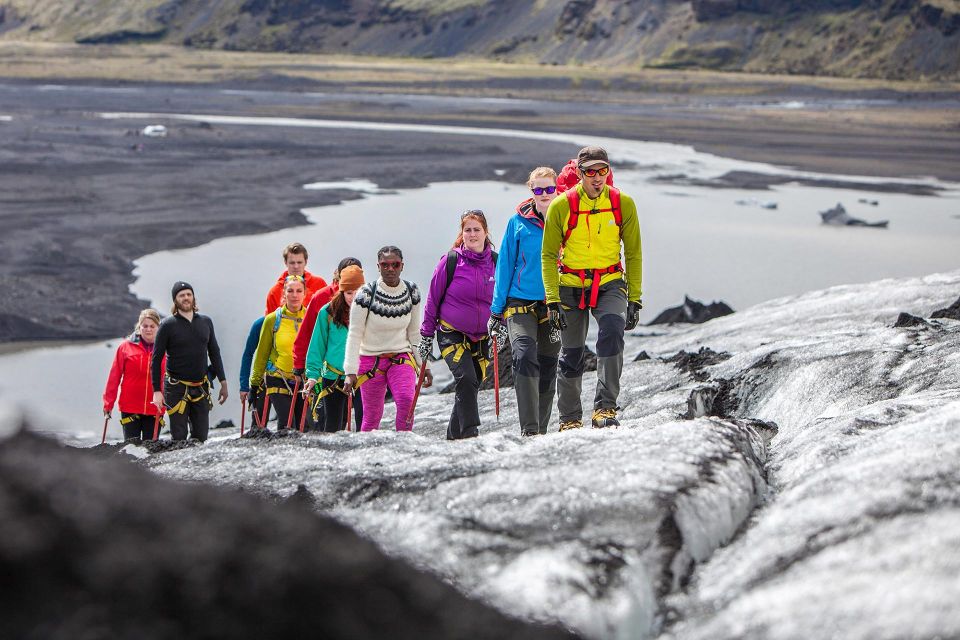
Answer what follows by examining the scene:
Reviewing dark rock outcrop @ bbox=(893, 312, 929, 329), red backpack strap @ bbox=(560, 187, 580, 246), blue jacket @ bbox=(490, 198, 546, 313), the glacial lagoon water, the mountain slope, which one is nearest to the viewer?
red backpack strap @ bbox=(560, 187, 580, 246)

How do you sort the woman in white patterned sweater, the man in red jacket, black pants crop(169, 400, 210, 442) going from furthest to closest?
black pants crop(169, 400, 210, 442)
the man in red jacket
the woman in white patterned sweater

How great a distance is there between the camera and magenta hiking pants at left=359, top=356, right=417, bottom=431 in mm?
7594

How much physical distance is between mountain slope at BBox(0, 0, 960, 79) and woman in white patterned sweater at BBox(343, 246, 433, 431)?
114 metres

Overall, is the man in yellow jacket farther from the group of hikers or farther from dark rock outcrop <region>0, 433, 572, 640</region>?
dark rock outcrop <region>0, 433, 572, 640</region>

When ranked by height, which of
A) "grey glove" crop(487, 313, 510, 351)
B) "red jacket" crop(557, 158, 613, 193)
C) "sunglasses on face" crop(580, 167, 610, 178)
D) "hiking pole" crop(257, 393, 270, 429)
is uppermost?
"sunglasses on face" crop(580, 167, 610, 178)

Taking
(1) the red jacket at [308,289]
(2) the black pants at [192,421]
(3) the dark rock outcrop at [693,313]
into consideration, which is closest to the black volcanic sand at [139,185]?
(3) the dark rock outcrop at [693,313]

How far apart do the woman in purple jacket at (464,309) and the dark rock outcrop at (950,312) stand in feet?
18.9

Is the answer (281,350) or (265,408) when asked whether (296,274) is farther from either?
(265,408)

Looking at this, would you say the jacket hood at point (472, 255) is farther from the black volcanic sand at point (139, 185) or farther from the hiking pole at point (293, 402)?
the black volcanic sand at point (139, 185)

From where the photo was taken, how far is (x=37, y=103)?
73062 mm

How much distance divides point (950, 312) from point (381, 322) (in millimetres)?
6522

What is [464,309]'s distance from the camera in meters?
7.50

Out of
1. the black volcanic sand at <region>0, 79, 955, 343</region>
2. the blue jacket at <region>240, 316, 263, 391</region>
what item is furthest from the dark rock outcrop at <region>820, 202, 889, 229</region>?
the blue jacket at <region>240, 316, 263, 391</region>

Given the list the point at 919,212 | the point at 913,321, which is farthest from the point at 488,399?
the point at 919,212
